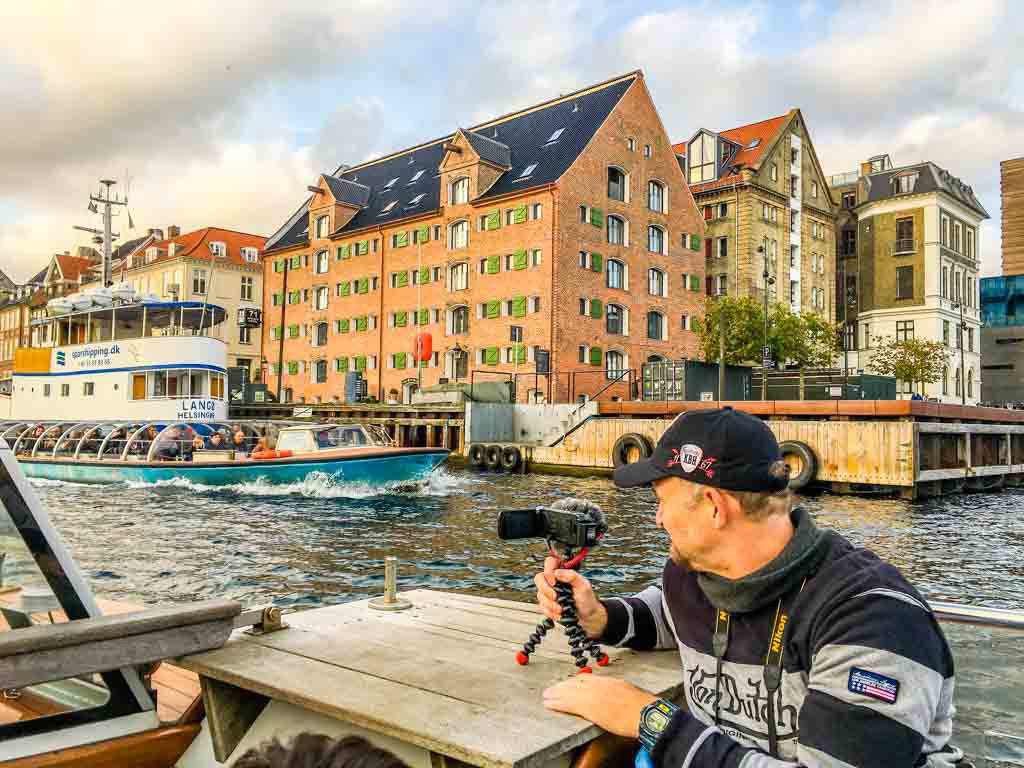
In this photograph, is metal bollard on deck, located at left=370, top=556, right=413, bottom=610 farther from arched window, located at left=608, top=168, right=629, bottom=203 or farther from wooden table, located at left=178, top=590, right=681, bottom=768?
arched window, located at left=608, top=168, right=629, bottom=203

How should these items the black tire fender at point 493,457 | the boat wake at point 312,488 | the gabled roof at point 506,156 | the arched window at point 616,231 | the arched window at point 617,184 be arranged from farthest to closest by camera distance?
the arched window at point 617,184 → the arched window at point 616,231 → the gabled roof at point 506,156 → the black tire fender at point 493,457 → the boat wake at point 312,488

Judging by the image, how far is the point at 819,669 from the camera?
2059mm

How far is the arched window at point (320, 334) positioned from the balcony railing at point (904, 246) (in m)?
41.0

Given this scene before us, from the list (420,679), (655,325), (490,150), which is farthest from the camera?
(655,325)

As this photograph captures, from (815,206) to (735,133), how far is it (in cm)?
772

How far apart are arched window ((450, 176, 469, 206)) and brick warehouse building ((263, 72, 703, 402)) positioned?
86 mm

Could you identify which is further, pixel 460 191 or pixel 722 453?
pixel 460 191

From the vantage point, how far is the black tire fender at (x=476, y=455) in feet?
106

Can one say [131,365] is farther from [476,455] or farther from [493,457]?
[493,457]

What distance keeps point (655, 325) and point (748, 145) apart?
19851 millimetres

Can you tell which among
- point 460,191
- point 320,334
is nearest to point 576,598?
point 460,191

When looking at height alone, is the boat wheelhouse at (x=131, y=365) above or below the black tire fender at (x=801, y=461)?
above

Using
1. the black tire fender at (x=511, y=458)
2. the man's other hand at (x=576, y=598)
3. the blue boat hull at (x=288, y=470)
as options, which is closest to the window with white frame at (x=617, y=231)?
the black tire fender at (x=511, y=458)

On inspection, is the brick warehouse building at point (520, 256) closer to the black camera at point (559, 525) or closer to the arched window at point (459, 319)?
the arched window at point (459, 319)
